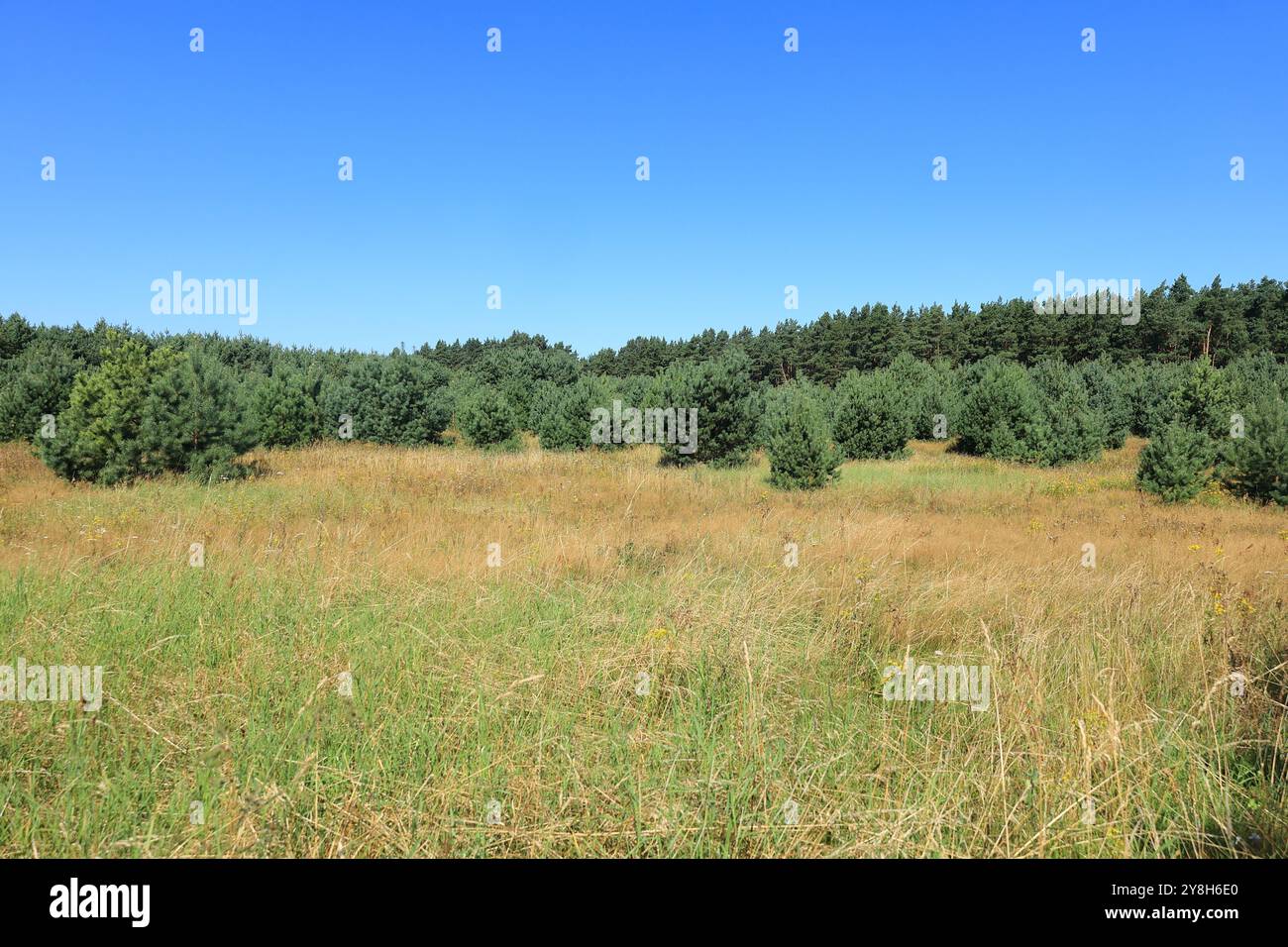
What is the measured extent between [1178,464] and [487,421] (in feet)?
71.3

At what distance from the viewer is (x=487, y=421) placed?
2734cm

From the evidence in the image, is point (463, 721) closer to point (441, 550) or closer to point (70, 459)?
point (441, 550)

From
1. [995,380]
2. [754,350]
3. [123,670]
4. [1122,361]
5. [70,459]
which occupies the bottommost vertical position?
[123,670]

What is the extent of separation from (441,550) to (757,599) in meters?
3.65

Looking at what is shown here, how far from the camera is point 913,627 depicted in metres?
5.05

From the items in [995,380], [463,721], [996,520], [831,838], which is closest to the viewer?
[831,838]

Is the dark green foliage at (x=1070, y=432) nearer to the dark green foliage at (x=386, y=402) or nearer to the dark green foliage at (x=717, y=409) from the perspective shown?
the dark green foliage at (x=717, y=409)

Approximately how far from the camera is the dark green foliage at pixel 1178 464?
1557 centimetres

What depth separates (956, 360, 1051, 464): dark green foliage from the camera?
25234mm

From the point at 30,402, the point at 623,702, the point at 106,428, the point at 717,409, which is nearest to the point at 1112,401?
the point at 717,409

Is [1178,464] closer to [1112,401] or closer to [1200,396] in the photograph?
[1200,396]
